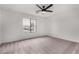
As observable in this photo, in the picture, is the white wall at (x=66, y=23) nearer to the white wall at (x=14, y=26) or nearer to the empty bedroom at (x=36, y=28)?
the empty bedroom at (x=36, y=28)

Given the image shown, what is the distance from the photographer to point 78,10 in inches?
163

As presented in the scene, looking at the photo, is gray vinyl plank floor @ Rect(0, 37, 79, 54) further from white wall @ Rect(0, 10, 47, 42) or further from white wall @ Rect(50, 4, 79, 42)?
white wall @ Rect(50, 4, 79, 42)

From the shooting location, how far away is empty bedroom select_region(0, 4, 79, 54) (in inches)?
126

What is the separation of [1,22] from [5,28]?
1.14 feet

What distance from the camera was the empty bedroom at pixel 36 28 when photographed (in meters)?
3.21

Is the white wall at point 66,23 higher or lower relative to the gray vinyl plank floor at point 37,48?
higher

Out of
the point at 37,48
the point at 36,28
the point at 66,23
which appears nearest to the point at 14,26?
the point at 36,28

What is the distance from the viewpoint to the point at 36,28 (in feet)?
11.5

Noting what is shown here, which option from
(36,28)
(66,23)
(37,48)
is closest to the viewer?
(37,48)

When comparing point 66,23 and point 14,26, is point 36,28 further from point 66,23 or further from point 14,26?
point 66,23

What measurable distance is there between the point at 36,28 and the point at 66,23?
2.17 metres

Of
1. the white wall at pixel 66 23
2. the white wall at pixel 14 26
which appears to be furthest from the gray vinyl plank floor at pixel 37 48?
the white wall at pixel 66 23

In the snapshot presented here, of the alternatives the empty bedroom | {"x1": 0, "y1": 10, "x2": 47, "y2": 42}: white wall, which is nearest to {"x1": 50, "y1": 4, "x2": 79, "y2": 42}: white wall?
the empty bedroom
